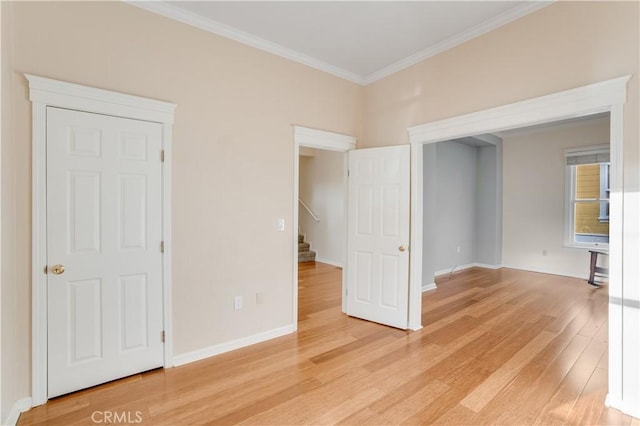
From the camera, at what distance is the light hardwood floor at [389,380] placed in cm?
208

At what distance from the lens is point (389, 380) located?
8.20ft

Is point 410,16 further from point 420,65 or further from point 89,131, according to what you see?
point 89,131

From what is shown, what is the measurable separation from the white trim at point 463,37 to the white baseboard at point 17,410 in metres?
4.51

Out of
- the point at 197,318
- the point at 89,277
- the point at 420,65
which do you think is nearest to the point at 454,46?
the point at 420,65

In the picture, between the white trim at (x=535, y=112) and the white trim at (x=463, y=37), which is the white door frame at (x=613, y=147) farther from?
the white trim at (x=463, y=37)

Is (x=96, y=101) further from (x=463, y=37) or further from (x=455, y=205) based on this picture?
(x=455, y=205)

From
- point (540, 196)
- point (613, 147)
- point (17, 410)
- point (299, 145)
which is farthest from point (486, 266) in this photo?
point (17, 410)

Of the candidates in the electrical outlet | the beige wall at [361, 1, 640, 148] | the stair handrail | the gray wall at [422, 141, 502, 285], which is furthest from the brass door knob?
the stair handrail

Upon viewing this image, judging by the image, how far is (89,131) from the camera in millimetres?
2318

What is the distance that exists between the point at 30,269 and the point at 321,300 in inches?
132

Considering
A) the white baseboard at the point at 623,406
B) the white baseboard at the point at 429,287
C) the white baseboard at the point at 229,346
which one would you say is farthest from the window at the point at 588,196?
the white baseboard at the point at 229,346

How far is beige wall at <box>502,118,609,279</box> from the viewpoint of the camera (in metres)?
6.02

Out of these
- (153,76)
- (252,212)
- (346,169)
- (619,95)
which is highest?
(153,76)

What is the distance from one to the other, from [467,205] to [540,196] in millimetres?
1426
